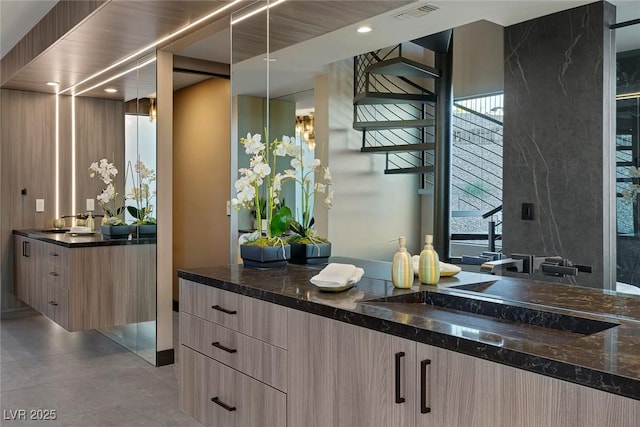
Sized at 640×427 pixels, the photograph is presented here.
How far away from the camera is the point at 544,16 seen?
1.59 m

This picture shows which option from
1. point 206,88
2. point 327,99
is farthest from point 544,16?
point 206,88

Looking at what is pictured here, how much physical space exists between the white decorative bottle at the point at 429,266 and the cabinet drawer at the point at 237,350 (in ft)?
1.93

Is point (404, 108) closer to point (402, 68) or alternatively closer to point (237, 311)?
point (402, 68)

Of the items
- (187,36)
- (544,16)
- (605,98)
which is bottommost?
(605,98)

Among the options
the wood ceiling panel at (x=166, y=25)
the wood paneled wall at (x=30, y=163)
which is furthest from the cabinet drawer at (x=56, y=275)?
the wood ceiling panel at (x=166, y=25)

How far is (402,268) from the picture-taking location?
2.00 m

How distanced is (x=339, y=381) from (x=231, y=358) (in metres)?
0.66

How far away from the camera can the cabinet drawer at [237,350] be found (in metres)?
1.96

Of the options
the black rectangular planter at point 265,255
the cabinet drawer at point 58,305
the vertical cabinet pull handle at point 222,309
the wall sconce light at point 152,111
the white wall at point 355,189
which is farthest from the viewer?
the cabinet drawer at point 58,305

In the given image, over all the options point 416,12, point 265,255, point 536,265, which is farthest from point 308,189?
point 536,265

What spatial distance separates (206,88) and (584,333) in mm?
4586

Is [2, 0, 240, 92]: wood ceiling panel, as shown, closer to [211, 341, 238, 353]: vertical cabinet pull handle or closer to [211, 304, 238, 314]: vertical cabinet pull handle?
[211, 304, 238, 314]: vertical cabinet pull handle

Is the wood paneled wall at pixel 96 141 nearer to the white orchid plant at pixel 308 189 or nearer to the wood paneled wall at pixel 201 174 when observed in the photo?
the wood paneled wall at pixel 201 174

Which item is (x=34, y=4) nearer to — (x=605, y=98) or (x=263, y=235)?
(x=263, y=235)
